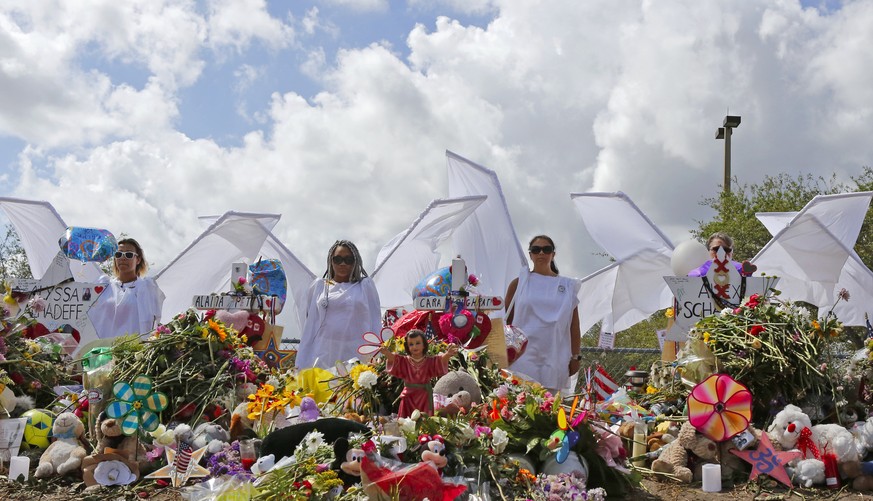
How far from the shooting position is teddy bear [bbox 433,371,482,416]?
426cm

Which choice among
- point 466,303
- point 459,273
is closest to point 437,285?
point 459,273

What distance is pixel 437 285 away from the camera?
21.6 feet

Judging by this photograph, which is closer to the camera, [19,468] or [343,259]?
[19,468]

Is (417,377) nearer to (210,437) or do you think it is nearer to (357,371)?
(357,371)

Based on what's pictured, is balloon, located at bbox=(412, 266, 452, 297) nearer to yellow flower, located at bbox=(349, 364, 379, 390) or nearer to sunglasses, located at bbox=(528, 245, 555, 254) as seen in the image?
sunglasses, located at bbox=(528, 245, 555, 254)

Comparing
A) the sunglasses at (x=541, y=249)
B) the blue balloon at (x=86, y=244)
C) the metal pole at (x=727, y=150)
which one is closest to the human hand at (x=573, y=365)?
the sunglasses at (x=541, y=249)

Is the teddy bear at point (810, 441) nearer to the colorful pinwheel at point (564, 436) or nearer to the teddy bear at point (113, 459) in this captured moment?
the colorful pinwheel at point (564, 436)

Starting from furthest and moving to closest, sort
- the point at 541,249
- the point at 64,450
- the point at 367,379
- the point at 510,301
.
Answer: the point at 510,301
the point at 541,249
the point at 367,379
the point at 64,450

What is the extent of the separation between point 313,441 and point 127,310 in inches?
159

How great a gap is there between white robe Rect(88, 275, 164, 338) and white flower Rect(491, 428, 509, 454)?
4.22 m

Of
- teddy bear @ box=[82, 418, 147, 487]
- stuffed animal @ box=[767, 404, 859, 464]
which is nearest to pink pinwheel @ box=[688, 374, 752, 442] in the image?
stuffed animal @ box=[767, 404, 859, 464]

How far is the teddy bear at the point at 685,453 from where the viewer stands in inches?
170

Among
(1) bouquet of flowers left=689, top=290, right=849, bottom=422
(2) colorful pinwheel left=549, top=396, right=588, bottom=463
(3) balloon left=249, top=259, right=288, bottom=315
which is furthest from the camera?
(3) balloon left=249, top=259, right=288, bottom=315

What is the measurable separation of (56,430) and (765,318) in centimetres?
396
